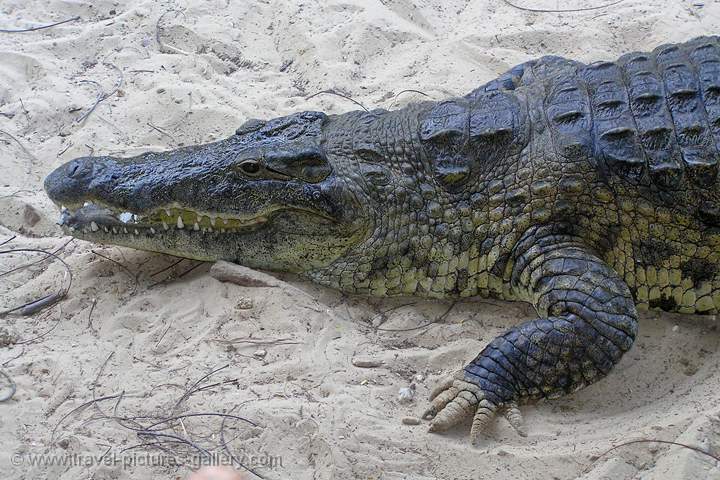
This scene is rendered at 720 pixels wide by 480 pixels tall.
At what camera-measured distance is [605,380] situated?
11.3ft

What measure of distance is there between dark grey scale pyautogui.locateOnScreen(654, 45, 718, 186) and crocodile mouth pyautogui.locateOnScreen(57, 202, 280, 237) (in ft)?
6.72

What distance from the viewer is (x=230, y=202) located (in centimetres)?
385

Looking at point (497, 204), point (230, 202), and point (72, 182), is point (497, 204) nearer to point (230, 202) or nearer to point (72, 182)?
point (230, 202)

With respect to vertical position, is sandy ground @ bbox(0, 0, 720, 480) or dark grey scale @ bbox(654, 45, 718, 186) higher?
dark grey scale @ bbox(654, 45, 718, 186)

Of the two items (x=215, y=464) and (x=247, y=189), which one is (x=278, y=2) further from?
(x=215, y=464)

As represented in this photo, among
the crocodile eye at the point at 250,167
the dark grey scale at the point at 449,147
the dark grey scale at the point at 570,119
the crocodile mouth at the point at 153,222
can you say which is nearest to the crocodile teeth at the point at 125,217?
the crocodile mouth at the point at 153,222

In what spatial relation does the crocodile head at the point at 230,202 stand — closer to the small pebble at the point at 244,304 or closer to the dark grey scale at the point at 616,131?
the small pebble at the point at 244,304

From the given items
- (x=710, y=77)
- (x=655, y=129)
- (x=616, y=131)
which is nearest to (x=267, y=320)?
(x=616, y=131)

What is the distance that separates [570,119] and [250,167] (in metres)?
1.65

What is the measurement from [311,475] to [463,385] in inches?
32.1

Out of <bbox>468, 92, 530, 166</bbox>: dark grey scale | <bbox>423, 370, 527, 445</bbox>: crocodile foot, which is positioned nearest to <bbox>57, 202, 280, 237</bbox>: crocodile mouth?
<bbox>468, 92, 530, 166</bbox>: dark grey scale

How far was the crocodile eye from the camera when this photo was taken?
12.5 ft

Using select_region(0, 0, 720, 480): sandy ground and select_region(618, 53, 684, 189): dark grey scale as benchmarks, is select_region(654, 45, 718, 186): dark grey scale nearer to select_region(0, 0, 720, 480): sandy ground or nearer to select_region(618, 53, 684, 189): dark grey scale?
select_region(618, 53, 684, 189): dark grey scale

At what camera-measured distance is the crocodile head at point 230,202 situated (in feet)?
12.5
